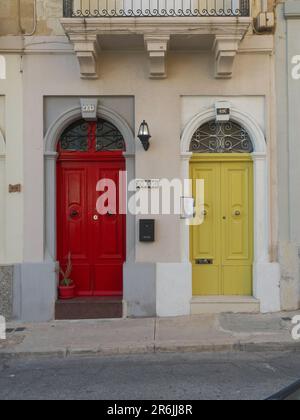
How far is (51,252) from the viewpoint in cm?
779

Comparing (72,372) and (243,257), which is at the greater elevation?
(243,257)

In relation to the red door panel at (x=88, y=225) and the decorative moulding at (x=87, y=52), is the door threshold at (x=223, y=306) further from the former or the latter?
the decorative moulding at (x=87, y=52)

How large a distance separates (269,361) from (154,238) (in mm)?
2847

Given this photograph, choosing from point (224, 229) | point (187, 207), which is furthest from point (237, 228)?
point (187, 207)

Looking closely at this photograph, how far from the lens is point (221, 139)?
8.01 metres

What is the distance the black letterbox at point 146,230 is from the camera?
761cm

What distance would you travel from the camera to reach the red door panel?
26.3 ft

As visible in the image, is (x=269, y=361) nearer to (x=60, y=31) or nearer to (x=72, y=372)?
(x=72, y=372)

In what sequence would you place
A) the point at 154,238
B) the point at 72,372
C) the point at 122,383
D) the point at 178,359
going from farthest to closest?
the point at 154,238 → the point at 178,359 → the point at 72,372 → the point at 122,383

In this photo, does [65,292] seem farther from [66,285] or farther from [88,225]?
[88,225]

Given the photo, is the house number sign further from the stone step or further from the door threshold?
the door threshold

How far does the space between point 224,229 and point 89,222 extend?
7.98 ft

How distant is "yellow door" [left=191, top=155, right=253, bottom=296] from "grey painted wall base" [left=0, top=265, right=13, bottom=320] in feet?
10.5

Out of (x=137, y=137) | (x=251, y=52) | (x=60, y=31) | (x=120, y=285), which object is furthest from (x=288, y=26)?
(x=120, y=285)
